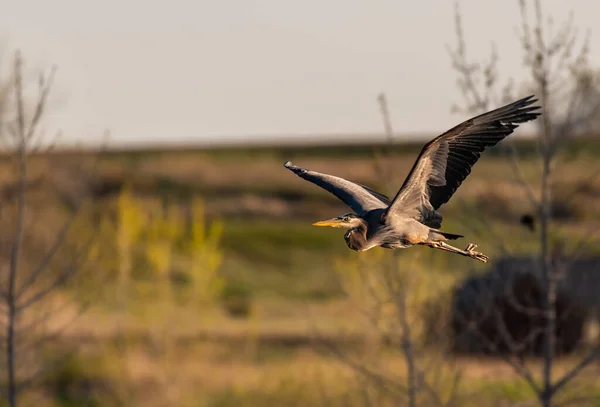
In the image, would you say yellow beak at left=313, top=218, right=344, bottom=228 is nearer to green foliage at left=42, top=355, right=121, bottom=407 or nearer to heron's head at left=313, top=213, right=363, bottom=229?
heron's head at left=313, top=213, right=363, bottom=229

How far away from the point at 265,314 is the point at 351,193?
3502cm

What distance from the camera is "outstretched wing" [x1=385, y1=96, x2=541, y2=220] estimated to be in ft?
22.2

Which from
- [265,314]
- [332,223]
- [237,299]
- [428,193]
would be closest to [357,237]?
[332,223]

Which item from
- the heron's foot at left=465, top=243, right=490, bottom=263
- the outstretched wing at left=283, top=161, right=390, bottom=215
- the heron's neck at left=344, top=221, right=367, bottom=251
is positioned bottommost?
the heron's foot at left=465, top=243, right=490, bottom=263

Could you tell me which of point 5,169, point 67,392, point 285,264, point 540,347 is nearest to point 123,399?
point 67,392

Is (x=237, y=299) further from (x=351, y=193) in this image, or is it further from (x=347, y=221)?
(x=347, y=221)

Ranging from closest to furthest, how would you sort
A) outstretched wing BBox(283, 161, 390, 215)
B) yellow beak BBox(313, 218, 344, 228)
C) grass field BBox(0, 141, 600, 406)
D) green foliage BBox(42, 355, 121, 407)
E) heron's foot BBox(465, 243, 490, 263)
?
yellow beak BBox(313, 218, 344, 228), heron's foot BBox(465, 243, 490, 263), outstretched wing BBox(283, 161, 390, 215), grass field BBox(0, 141, 600, 406), green foliage BBox(42, 355, 121, 407)

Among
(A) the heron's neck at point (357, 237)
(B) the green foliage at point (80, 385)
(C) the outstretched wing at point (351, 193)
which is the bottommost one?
(B) the green foliage at point (80, 385)

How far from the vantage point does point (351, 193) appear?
24.9 ft

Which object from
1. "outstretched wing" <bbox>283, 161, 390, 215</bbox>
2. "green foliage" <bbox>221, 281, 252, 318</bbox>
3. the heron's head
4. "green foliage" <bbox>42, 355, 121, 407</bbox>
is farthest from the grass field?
the heron's head

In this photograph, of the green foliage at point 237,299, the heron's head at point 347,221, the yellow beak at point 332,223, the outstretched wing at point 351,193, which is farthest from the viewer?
the green foliage at point 237,299

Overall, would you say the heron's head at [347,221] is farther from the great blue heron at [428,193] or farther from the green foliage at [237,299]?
the green foliage at [237,299]

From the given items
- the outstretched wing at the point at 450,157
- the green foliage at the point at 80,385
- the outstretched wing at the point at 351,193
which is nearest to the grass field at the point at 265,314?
the green foliage at the point at 80,385

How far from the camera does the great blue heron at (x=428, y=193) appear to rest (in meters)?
6.84
